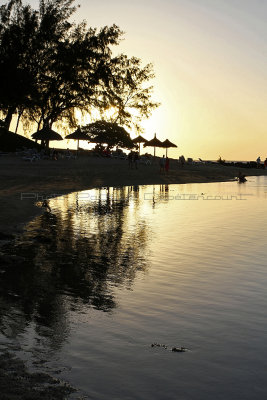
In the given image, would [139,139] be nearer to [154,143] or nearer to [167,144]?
[154,143]

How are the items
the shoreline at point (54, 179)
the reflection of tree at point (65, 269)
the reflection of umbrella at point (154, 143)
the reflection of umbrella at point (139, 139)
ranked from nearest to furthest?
the reflection of tree at point (65, 269) < the shoreline at point (54, 179) < the reflection of umbrella at point (154, 143) < the reflection of umbrella at point (139, 139)

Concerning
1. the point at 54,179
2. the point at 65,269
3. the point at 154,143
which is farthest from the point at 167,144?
the point at 65,269

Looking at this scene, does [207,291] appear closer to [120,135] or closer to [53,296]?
[53,296]

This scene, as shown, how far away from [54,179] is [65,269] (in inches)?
950

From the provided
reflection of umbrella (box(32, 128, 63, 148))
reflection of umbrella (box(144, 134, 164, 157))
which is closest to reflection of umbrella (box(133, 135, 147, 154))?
reflection of umbrella (box(144, 134, 164, 157))

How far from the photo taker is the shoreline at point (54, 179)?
1855cm

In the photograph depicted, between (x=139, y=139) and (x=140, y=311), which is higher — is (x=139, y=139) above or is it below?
above

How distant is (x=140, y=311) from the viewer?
7.78 m

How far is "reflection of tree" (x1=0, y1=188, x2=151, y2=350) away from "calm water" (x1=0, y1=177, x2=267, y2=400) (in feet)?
0.07

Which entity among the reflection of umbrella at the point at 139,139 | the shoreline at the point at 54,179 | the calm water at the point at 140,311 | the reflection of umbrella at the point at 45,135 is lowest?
the calm water at the point at 140,311

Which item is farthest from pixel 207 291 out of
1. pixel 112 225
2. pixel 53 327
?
pixel 112 225

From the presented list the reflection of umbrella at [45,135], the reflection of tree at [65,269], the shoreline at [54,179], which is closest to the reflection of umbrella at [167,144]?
the shoreline at [54,179]

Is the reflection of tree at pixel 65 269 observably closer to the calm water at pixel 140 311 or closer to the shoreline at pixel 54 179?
the calm water at pixel 140 311

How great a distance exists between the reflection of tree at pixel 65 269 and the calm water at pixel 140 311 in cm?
2
